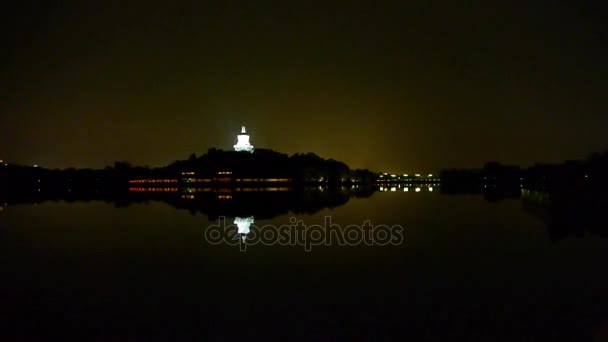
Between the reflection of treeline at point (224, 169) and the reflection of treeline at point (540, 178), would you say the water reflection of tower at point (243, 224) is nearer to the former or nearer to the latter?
the reflection of treeline at point (540, 178)

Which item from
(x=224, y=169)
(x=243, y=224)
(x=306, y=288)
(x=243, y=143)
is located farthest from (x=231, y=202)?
(x=243, y=143)

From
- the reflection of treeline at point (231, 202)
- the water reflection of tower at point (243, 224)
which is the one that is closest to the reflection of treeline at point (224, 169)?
the reflection of treeline at point (231, 202)

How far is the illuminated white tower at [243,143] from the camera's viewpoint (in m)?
164

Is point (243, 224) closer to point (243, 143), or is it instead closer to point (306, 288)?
point (306, 288)

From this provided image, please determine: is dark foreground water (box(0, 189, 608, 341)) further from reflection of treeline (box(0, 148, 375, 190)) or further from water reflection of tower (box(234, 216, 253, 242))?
reflection of treeline (box(0, 148, 375, 190))

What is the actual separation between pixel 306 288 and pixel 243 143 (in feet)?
505

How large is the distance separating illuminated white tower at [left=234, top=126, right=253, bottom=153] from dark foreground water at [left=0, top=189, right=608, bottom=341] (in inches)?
5559

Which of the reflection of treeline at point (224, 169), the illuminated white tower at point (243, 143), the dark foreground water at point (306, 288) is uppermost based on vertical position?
the illuminated white tower at point (243, 143)

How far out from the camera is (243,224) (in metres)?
27.8

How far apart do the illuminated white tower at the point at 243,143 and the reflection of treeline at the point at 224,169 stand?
50.3 ft

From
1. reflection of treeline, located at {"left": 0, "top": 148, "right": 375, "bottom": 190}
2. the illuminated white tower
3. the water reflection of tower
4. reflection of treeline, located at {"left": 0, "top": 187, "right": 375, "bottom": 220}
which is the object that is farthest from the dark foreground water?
the illuminated white tower

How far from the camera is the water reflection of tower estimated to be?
77.6ft

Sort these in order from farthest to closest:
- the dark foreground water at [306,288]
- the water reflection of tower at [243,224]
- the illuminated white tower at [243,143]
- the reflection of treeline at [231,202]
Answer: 1. the illuminated white tower at [243,143]
2. the reflection of treeline at [231,202]
3. the water reflection of tower at [243,224]
4. the dark foreground water at [306,288]

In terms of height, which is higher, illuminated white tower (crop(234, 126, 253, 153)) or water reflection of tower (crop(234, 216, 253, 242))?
illuminated white tower (crop(234, 126, 253, 153))
